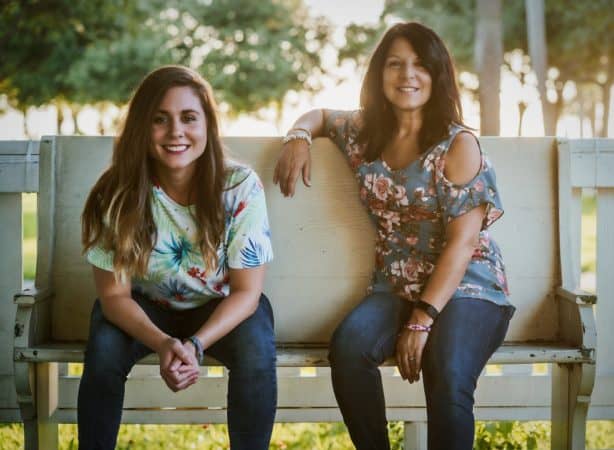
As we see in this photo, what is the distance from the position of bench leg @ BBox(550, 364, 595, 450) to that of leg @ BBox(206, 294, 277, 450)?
106cm

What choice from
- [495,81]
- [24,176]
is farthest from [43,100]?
[24,176]

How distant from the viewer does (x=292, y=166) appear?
278 cm

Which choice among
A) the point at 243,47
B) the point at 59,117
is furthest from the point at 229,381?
the point at 59,117

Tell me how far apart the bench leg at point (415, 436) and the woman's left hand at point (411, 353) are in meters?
0.77

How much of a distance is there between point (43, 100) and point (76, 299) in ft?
44.8

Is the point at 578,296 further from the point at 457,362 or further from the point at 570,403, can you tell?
the point at 457,362

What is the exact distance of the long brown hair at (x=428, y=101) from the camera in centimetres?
257

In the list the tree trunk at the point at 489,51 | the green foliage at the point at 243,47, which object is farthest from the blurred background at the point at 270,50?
the tree trunk at the point at 489,51

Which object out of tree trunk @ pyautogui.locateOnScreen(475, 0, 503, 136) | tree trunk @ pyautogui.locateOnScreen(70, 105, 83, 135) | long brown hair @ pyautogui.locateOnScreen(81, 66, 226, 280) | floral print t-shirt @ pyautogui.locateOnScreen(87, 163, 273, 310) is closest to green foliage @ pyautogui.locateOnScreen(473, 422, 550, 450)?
floral print t-shirt @ pyautogui.locateOnScreen(87, 163, 273, 310)

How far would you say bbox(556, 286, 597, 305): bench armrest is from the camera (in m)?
2.60

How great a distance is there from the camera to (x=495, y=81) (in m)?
6.31

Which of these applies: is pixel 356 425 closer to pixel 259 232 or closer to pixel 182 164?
pixel 259 232

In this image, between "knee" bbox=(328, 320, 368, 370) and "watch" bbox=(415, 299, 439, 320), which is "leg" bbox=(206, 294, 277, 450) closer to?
"knee" bbox=(328, 320, 368, 370)

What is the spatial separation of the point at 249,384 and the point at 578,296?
1.19 metres
